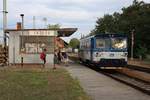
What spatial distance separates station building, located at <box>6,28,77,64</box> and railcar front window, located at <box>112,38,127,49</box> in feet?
19.2

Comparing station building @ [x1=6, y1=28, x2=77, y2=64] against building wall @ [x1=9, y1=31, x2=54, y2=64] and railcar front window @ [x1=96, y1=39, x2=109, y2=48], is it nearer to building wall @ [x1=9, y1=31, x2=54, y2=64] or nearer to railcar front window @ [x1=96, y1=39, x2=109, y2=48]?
building wall @ [x1=9, y1=31, x2=54, y2=64]

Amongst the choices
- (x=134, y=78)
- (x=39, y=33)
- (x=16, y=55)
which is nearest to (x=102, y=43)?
(x=39, y=33)

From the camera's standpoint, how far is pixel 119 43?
121 feet

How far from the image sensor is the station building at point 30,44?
133ft

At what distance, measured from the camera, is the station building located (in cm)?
4050

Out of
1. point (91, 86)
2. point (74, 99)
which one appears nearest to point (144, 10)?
point (91, 86)

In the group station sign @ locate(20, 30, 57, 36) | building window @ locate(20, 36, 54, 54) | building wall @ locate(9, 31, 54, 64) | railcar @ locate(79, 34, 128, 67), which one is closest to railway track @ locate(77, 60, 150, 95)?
railcar @ locate(79, 34, 128, 67)

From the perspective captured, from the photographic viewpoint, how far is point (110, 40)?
37.1m

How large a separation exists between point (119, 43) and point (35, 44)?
7725 mm

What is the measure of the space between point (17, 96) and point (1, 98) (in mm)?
758

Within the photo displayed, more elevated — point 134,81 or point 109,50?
point 109,50

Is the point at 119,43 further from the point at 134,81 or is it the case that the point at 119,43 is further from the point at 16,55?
the point at 134,81

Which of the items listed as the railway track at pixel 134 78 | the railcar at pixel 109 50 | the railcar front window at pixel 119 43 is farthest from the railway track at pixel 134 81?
the railcar front window at pixel 119 43

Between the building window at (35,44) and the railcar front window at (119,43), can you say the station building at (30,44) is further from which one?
the railcar front window at (119,43)
